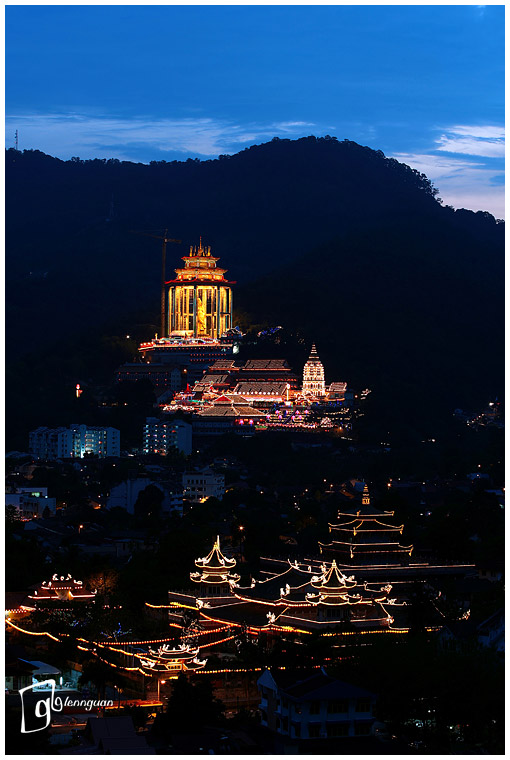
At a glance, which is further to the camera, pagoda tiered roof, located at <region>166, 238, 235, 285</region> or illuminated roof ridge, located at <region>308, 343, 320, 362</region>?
pagoda tiered roof, located at <region>166, 238, 235, 285</region>

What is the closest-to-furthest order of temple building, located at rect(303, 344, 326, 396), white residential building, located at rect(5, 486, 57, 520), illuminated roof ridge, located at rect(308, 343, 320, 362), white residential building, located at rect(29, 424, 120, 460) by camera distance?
white residential building, located at rect(5, 486, 57, 520) < white residential building, located at rect(29, 424, 120, 460) < temple building, located at rect(303, 344, 326, 396) < illuminated roof ridge, located at rect(308, 343, 320, 362)

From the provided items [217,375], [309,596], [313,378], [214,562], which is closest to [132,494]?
[214,562]

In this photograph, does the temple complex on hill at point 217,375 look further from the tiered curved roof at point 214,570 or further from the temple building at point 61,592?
the temple building at point 61,592

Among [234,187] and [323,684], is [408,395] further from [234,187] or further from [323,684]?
[234,187]

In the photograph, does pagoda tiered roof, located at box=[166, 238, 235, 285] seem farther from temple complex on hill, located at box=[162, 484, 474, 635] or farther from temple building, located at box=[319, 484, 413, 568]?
temple complex on hill, located at box=[162, 484, 474, 635]

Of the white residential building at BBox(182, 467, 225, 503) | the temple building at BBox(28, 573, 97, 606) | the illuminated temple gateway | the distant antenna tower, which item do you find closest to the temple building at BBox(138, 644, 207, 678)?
the temple building at BBox(28, 573, 97, 606)

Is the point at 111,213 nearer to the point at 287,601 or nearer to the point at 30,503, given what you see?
the point at 30,503
